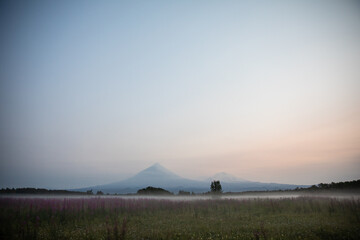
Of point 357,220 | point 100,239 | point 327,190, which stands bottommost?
point 327,190

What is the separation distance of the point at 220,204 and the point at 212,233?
12.6m

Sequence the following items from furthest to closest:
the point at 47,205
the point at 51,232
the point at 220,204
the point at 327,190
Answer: the point at 327,190, the point at 220,204, the point at 47,205, the point at 51,232

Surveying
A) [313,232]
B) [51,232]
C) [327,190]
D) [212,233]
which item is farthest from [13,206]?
[327,190]

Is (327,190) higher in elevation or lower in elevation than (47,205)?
lower

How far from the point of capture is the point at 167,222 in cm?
1407

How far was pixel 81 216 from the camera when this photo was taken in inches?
599

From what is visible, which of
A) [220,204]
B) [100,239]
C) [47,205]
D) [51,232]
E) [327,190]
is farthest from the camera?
[327,190]

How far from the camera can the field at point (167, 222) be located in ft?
33.9

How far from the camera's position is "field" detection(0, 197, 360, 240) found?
33.9 ft

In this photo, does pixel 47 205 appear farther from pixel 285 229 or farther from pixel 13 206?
pixel 285 229

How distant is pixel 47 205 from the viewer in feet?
53.5

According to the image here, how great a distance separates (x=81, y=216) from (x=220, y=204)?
14.6 metres

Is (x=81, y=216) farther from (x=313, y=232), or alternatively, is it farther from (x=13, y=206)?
(x=313, y=232)

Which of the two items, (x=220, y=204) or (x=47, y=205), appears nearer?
(x=47, y=205)
